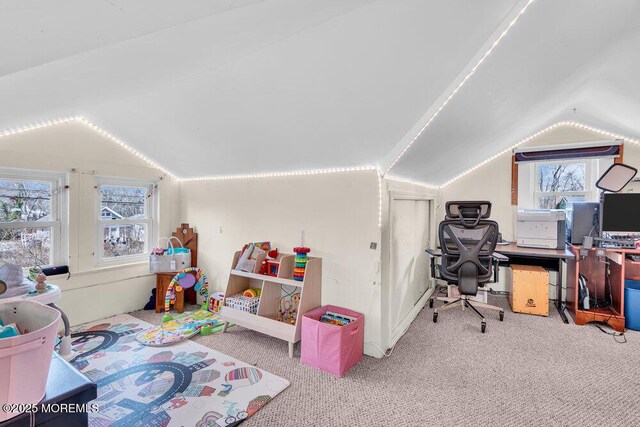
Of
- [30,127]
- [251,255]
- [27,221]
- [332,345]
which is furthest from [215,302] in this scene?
[30,127]

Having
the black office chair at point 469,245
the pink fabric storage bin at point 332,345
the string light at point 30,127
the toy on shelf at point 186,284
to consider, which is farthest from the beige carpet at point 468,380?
the string light at point 30,127

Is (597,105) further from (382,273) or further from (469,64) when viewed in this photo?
(382,273)

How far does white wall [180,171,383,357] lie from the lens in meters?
2.62

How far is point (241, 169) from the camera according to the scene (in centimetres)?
333

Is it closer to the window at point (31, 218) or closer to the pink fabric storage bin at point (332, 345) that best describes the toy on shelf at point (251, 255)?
the pink fabric storage bin at point (332, 345)

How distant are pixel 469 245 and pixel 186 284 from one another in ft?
10.7

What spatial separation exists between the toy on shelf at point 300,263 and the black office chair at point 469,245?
149 cm

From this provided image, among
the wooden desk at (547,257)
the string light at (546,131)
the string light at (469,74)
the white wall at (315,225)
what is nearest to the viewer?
the string light at (469,74)

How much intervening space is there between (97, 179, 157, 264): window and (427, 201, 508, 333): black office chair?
361 cm

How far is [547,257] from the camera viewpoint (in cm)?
352

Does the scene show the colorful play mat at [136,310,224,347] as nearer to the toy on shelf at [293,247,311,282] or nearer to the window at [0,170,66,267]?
the toy on shelf at [293,247,311,282]

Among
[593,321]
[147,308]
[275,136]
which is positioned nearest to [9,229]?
[147,308]

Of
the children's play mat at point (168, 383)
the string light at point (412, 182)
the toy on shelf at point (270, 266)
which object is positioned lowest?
the children's play mat at point (168, 383)

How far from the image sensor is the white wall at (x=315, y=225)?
103 inches
